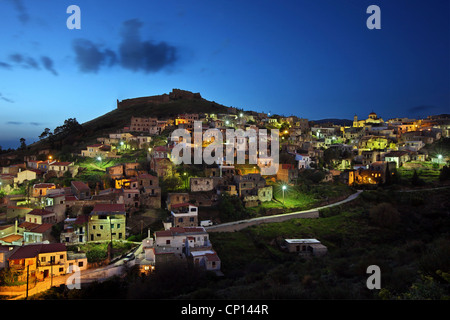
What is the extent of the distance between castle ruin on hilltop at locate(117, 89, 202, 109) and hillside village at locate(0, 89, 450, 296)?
92.1ft

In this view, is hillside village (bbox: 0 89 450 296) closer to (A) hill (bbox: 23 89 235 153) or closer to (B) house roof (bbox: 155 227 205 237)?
(B) house roof (bbox: 155 227 205 237)

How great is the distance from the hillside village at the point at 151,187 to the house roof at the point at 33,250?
6cm

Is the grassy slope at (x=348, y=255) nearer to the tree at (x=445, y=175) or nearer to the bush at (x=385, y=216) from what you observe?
the bush at (x=385, y=216)

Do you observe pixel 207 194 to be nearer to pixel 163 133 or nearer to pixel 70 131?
pixel 163 133

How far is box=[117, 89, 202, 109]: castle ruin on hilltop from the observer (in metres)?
80.2

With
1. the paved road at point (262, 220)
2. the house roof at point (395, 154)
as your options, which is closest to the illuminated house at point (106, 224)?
the paved road at point (262, 220)

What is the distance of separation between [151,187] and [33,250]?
1077 cm

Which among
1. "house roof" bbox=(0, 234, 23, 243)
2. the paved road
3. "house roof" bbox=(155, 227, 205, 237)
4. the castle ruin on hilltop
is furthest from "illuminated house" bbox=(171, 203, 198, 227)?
the castle ruin on hilltop

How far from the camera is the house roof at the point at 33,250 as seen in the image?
59.2 feet

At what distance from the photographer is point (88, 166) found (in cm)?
3678

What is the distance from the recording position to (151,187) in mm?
27562

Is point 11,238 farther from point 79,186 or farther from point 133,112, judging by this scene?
point 133,112

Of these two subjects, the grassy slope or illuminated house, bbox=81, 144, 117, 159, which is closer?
the grassy slope

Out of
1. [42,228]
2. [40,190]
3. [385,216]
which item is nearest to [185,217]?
[42,228]
